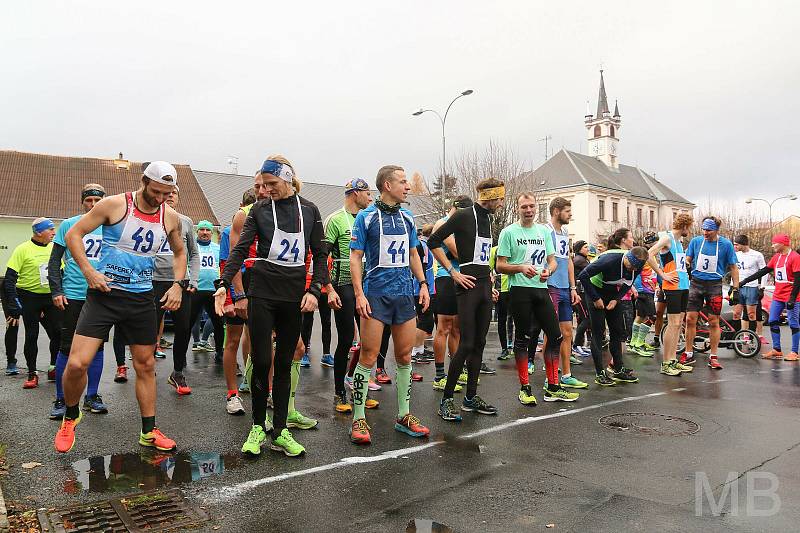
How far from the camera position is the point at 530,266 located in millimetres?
6590

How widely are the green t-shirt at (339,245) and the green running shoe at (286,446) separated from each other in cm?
226

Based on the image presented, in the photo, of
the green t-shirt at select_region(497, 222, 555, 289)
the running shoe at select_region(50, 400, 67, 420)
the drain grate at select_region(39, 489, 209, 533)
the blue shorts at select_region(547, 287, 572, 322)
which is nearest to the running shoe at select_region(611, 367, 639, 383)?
the blue shorts at select_region(547, 287, 572, 322)

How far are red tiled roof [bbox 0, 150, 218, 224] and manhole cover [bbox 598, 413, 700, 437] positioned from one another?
129 ft

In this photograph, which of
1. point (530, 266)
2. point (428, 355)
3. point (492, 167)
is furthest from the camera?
point (492, 167)

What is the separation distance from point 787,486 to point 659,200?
7923 cm

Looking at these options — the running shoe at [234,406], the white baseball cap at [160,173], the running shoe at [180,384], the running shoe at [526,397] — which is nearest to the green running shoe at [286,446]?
the running shoe at [234,406]

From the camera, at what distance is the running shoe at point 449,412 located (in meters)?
5.81

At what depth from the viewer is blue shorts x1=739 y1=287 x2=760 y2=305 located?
496 inches

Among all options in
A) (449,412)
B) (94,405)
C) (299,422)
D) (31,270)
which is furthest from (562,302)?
(31,270)

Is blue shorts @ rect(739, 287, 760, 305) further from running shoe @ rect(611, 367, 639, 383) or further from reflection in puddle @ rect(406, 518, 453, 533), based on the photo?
reflection in puddle @ rect(406, 518, 453, 533)

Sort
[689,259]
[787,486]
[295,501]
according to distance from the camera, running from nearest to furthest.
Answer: [295,501] < [787,486] < [689,259]

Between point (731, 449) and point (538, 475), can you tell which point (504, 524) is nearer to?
point (538, 475)

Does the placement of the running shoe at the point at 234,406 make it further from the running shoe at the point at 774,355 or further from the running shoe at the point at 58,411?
the running shoe at the point at 774,355

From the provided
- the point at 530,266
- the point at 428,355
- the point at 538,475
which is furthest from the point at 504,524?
the point at 428,355
